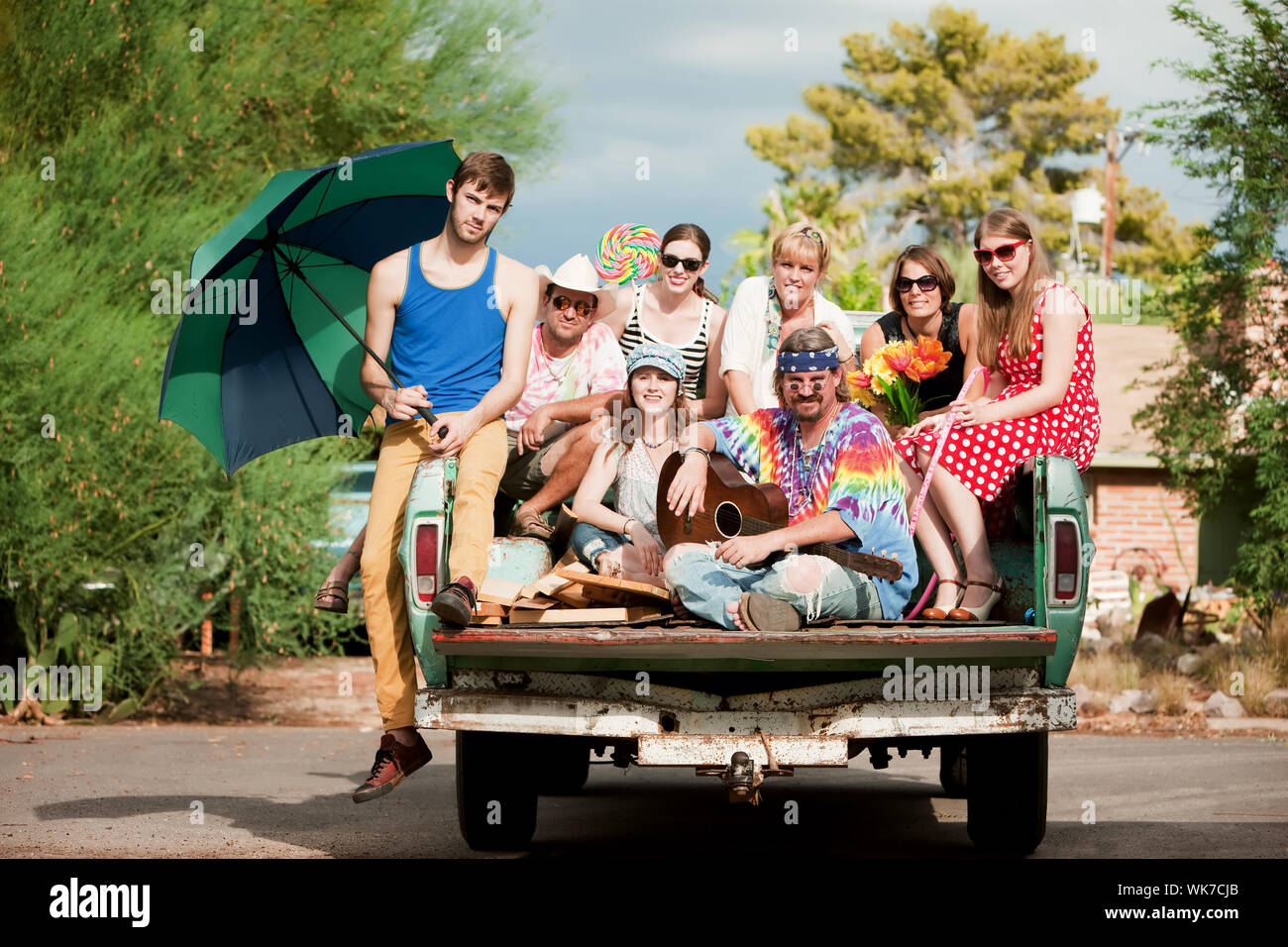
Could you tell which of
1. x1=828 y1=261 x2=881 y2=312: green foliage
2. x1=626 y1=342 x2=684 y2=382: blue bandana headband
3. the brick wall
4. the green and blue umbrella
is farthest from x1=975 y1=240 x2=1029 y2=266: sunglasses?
the brick wall

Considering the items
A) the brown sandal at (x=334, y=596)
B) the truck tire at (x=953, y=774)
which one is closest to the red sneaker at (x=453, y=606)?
the brown sandal at (x=334, y=596)

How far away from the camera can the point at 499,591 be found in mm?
5781

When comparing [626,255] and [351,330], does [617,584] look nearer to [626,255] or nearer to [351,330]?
[351,330]

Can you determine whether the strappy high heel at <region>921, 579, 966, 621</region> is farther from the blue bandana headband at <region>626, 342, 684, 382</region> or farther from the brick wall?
the brick wall

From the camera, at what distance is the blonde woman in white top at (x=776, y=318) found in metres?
6.95

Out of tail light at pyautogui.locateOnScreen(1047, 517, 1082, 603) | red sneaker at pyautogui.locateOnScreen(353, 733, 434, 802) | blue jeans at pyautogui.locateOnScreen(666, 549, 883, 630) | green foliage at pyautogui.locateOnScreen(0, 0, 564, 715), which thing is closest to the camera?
blue jeans at pyautogui.locateOnScreen(666, 549, 883, 630)

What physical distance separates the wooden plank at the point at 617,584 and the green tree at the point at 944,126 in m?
35.4

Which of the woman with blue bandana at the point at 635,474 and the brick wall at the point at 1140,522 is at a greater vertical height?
the woman with blue bandana at the point at 635,474

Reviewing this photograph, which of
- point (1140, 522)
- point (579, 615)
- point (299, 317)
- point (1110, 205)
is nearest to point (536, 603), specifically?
point (579, 615)

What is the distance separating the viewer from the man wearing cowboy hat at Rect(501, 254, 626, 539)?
6555 mm

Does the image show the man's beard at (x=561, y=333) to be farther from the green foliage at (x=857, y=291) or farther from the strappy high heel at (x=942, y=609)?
the green foliage at (x=857, y=291)

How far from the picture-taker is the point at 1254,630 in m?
15.0

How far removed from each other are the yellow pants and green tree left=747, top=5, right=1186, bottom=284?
3495 cm

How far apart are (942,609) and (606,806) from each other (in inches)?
137
